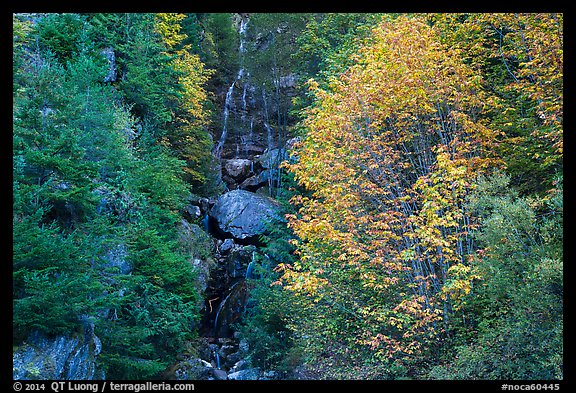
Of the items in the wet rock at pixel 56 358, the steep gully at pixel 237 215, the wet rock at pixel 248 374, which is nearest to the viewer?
the wet rock at pixel 56 358

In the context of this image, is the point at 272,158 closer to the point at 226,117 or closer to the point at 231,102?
the point at 226,117

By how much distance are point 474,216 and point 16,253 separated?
9173 millimetres

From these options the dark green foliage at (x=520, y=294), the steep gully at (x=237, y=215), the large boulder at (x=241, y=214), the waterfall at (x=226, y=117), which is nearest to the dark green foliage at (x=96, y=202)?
the steep gully at (x=237, y=215)

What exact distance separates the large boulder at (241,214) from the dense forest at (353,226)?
12.3 ft

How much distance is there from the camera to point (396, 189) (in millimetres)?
10508

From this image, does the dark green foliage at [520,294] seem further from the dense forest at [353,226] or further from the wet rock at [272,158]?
the wet rock at [272,158]

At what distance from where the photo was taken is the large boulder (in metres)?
20.0

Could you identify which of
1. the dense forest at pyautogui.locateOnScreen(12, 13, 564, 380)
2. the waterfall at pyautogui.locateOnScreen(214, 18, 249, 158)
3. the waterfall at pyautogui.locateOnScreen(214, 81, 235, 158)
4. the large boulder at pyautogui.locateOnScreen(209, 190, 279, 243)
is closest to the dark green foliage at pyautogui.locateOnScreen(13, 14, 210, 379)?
the dense forest at pyautogui.locateOnScreen(12, 13, 564, 380)

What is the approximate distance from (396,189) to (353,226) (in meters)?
1.54

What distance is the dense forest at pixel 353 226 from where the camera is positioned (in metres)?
7.78

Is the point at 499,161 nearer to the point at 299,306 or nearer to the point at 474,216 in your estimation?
the point at 474,216

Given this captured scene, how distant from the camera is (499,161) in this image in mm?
9742

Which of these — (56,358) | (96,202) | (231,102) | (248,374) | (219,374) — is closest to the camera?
(56,358)

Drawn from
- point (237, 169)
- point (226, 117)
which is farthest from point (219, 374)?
point (226, 117)
